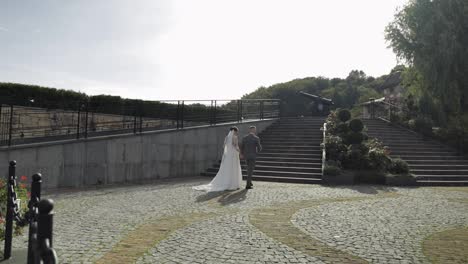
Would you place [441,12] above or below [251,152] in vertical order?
above

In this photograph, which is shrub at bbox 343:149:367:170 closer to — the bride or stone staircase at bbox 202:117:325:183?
stone staircase at bbox 202:117:325:183

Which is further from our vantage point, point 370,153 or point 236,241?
point 370,153

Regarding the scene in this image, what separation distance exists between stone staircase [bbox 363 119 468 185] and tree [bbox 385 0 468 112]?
121 inches

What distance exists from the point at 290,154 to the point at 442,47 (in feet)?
35.6

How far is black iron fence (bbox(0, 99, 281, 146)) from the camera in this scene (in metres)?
11.7

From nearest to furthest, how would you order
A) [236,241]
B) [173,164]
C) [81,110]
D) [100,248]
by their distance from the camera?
[100,248] < [236,241] < [81,110] < [173,164]

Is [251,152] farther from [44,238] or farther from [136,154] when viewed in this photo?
[44,238]

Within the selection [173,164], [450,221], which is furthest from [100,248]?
[173,164]

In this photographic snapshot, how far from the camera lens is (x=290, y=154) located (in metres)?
16.8

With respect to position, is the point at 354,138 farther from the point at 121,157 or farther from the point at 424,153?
the point at 121,157

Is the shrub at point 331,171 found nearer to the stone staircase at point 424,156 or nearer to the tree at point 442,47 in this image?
the stone staircase at point 424,156

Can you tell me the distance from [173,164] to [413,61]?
16174mm

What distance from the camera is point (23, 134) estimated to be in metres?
11.7

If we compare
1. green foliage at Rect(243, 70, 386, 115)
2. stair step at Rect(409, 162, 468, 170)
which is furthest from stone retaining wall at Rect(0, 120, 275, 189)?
green foliage at Rect(243, 70, 386, 115)
